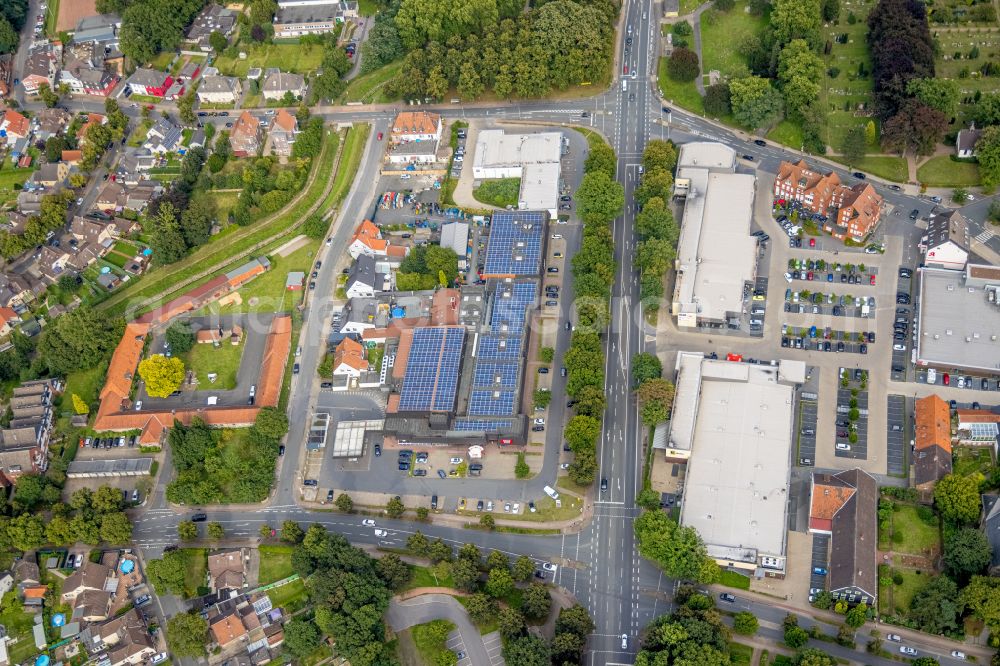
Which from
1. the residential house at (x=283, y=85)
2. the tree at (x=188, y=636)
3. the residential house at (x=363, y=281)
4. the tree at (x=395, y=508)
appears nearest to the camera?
the tree at (x=188, y=636)

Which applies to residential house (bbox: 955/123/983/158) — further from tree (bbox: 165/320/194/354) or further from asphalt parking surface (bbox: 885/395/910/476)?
tree (bbox: 165/320/194/354)

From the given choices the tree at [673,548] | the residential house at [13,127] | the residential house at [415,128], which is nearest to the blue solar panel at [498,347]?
the tree at [673,548]

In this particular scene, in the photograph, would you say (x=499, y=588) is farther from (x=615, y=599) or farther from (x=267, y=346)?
(x=267, y=346)

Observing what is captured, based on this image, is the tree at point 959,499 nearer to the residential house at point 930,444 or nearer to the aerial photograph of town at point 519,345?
the aerial photograph of town at point 519,345

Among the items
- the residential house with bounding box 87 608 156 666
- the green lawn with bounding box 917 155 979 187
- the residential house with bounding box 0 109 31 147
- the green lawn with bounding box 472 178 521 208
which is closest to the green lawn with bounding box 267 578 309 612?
the residential house with bounding box 87 608 156 666

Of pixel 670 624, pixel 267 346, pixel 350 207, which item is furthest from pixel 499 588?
pixel 350 207

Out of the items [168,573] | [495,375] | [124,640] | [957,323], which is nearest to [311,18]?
[495,375]
